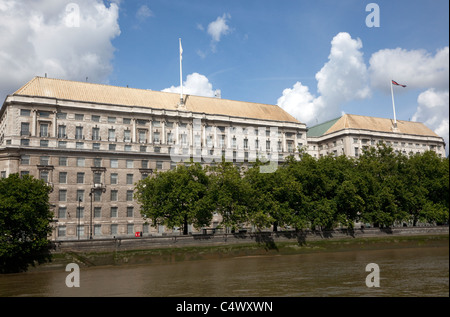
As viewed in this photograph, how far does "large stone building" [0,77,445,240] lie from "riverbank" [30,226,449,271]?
21.6 ft

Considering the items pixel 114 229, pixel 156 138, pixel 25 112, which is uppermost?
pixel 25 112

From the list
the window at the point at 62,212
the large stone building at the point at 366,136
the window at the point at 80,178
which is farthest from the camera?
the large stone building at the point at 366,136

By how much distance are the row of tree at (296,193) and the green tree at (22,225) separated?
17.2m

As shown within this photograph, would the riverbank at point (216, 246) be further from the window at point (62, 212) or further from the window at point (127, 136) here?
the window at point (127, 136)

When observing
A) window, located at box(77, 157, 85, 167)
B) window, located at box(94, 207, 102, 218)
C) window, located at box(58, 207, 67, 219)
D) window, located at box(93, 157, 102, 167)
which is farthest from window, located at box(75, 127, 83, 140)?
window, located at box(94, 207, 102, 218)

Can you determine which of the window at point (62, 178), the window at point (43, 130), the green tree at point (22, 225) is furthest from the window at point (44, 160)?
the green tree at point (22, 225)

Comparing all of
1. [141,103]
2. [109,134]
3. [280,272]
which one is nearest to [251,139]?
[141,103]

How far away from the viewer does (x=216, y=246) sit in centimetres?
6444

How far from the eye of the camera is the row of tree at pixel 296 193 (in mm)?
→ 66062

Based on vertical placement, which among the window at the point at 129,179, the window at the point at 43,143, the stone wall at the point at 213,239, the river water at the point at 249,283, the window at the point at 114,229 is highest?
the window at the point at 43,143

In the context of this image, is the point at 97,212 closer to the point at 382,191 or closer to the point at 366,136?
the point at 382,191

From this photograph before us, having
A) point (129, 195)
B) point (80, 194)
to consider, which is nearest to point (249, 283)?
point (129, 195)

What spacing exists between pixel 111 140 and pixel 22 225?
36.4 meters

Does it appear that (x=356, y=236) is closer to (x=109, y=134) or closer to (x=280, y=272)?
(x=280, y=272)
